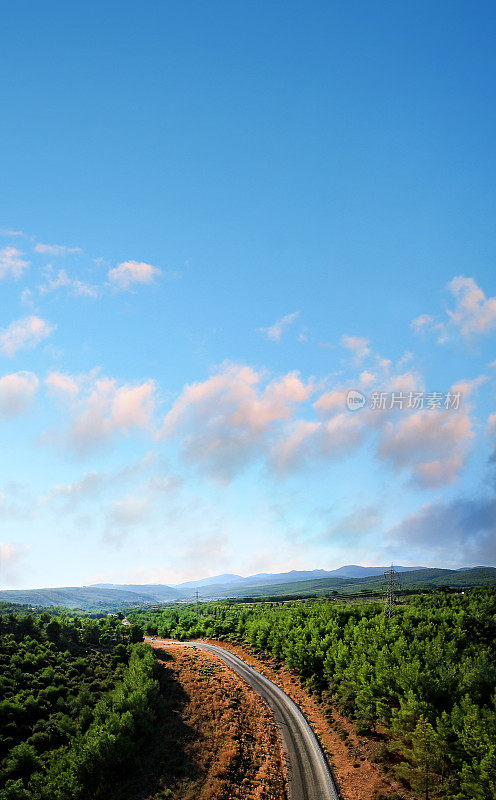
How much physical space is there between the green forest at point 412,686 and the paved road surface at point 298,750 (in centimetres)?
757

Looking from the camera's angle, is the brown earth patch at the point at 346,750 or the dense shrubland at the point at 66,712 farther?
the dense shrubland at the point at 66,712

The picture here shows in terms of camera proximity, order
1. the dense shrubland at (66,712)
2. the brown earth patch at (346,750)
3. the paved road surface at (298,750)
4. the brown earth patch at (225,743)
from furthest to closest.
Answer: the brown earth patch at (225,743) → the paved road surface at (298,750) → the dense shrubland at (66,712) → the brown earth patch at (346,750)

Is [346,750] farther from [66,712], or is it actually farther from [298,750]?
[66,712]

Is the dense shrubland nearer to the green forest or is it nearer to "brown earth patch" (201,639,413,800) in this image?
"brown earth patch" (201,639,413,800)

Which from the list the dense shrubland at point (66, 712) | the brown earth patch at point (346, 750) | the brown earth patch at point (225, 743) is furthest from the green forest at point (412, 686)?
the dense shrubland at point (66, 712)

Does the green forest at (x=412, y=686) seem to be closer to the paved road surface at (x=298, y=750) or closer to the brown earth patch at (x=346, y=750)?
the brown earth patch at (x=346, y=750)

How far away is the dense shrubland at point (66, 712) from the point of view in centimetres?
5000

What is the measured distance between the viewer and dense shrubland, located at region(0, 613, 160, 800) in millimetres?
50000

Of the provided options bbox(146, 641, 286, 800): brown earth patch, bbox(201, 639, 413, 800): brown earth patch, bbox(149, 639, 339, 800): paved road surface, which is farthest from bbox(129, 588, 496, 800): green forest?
bbox(146, 641, 286, 800): brown earth patch

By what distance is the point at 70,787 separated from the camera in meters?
46.8

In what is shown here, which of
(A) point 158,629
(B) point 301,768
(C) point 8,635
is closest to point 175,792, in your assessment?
(B) point 301,768

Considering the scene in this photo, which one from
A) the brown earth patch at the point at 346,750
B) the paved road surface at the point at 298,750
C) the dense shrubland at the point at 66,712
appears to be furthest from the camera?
the paved road surface at the point at 298,750

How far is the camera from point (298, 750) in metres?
60.6

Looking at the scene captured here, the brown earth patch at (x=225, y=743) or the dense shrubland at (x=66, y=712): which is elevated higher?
the dense shrubland at (x=66, y=712)
